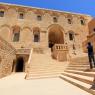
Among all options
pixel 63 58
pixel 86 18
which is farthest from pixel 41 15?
pixel 63 58

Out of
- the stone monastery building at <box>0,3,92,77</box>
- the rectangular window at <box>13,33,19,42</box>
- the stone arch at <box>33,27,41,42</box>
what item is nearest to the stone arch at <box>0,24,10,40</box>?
the stone monastery building at <box>0,3,92,77</box>

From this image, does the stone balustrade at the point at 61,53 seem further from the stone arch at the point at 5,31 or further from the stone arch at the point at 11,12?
the stone arch at the point at 11,12

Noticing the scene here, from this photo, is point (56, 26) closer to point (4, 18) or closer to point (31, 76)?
point (4, 18)

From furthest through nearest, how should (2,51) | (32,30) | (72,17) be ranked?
(72,17), (32,30), (2,51)

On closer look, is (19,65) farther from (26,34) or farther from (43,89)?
(43,89)

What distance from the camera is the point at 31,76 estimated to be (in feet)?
28.2

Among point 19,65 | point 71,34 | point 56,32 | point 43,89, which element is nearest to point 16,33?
point 19,65

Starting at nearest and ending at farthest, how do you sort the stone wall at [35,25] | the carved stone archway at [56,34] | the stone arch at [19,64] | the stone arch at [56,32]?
the stone arch at [19,64], the stone wall at [35,25], the stone arch at [56,32], the carved stone archway at [56,34]

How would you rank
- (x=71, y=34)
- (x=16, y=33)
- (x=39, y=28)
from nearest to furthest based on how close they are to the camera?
(x=16, y=33) < (x=39, y=28) < (x=71, y=34)

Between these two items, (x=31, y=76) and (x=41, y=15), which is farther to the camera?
(x=41, y=15)

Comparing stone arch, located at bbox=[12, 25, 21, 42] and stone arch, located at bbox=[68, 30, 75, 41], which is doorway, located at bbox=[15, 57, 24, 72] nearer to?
stone arch, located at bbox=[12, 25, 21, 42]

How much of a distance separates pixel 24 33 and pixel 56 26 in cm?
749

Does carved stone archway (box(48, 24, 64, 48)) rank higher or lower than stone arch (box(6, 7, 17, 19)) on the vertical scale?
lower

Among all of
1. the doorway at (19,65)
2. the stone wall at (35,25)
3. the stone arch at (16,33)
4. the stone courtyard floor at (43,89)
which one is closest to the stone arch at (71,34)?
the stone wall at (35,25)
